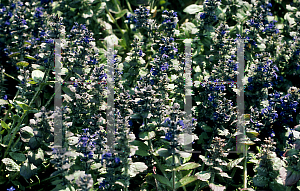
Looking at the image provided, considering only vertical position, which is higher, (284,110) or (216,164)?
(284,110)

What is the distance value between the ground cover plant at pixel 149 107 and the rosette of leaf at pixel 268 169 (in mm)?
11

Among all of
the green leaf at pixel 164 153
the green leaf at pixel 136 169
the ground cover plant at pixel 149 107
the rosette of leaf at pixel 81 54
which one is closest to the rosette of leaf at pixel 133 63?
the ground cover plant at pixel 149 107

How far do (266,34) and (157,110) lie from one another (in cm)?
270

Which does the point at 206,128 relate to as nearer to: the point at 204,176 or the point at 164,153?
the point at 204,176

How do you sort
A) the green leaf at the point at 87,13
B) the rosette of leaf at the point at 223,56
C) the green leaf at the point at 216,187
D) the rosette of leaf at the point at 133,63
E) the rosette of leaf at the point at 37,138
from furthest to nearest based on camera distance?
1. the green leaf at the point at 87,13
2. the rosette of leaf at the point at 133,63
3. the rosette of leaf at the point at 223,56
4. the green leaf at the point at 216,187
5. the rosette of leaf at the point at 37,138

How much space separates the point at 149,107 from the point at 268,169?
144 cm

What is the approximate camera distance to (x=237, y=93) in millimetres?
4328

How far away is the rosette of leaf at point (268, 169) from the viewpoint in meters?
3.61

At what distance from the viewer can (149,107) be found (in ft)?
11.6

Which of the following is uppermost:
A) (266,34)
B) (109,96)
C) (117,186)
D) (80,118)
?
(266,34)

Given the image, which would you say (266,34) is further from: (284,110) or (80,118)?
(80,118)

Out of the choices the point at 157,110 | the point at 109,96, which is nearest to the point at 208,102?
the point at 157,110

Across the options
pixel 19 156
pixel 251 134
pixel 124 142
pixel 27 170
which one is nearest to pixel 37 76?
pixel 19 156

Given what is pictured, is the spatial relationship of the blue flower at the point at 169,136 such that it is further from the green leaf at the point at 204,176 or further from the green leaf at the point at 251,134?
the green leaf at the point at 251,134
